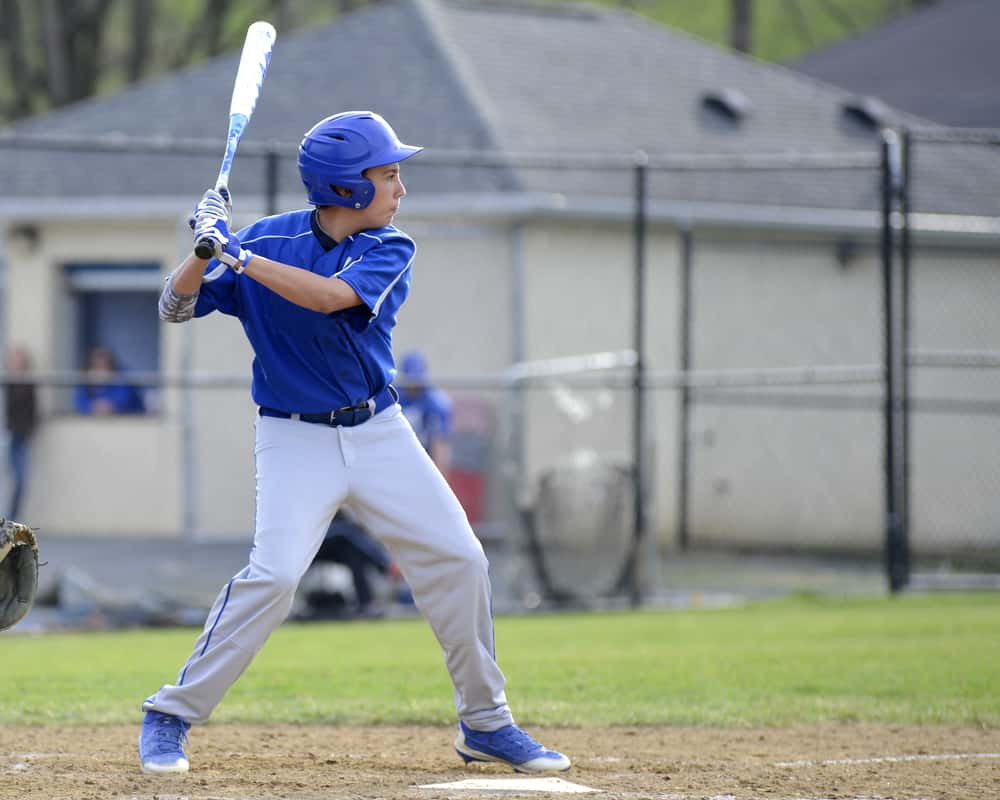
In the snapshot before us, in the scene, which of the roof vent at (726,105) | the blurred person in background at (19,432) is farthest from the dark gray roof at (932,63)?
the blurred person in background at (19,432)

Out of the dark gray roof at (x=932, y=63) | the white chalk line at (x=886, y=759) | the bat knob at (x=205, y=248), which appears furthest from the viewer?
the dark gray roof at (x=932, y=63)

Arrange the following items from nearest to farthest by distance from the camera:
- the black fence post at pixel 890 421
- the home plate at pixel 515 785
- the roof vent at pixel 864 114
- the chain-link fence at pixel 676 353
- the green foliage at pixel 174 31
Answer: the home plate at pixel 515 785, the black fence post at pixel 890 421, the chain-link fence at pixel 676 353, the roof vent at pixel 864 114, the green foliage at pixel 174 31

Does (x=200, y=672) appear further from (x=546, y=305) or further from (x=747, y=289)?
(x=747, y=289)

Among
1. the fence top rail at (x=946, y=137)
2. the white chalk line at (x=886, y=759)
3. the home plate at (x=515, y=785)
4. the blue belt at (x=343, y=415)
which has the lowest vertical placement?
the white chalk line at (x=886, y=759)

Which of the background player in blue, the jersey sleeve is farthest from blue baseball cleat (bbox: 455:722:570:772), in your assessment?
the jersey sleeve

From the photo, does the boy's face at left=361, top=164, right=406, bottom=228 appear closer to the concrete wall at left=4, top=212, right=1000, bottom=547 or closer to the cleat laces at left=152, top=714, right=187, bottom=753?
the cleat laces at left=152, top=714, right=187, bottom=753

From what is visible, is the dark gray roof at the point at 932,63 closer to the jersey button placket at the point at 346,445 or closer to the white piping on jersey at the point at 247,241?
the white piping on jersey at the point at 247,241

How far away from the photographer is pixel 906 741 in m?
6.15

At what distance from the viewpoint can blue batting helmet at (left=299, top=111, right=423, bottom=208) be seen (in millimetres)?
5066

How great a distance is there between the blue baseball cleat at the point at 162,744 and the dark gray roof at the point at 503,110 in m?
10.3

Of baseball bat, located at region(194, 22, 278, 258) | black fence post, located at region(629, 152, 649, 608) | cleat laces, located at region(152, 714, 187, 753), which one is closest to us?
cleat laces, located at region(152, 714, 187, 753)

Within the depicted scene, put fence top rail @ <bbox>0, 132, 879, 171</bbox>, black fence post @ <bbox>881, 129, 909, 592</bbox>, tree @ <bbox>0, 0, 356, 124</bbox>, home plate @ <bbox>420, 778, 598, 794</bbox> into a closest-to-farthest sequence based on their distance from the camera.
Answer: home plate @ <bbox>420, 778, 598, 794</bbox> → fence top rail @ <bbox>0, 132, 879, 171</bbox> → black fence post @ <bbox>881, 129, 909, 592</bbox> → tree @ <bbox>0, 0, 356, 124</bbox>

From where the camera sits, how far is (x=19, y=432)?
551 inches

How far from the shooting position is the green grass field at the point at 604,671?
6762 mm
